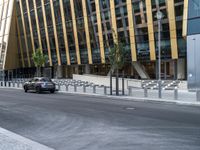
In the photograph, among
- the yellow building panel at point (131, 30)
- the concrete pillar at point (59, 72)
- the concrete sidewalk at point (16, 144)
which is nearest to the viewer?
the concrete sidewalk at point (16, 144)

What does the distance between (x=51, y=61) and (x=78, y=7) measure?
38.7 feet

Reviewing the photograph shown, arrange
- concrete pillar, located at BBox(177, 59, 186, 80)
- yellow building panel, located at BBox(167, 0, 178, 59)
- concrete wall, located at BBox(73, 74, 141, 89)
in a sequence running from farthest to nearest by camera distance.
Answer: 1. concrete pillar, located at BBox(177, 59, 186, 80)
2. yellow building panel, located at BBox(167, 0, 178, 59)
3. concrete wall, located at BBox(73, 74, 141, 89)

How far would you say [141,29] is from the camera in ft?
128

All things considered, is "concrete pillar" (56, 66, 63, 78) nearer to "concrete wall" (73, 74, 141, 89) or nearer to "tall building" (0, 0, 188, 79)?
"tall building" (0, 0, 188, 79)

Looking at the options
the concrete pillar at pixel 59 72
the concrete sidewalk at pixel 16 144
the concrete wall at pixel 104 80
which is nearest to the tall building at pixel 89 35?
the concrete pillar at pixel 59 72

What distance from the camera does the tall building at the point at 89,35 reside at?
121ft

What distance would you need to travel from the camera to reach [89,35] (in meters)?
46.2

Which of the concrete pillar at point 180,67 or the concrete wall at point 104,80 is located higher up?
the concrete pillar at point 180,67

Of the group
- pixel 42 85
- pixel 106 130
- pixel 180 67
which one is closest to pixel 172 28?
pixel 180 67

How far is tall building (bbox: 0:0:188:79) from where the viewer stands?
36.8m

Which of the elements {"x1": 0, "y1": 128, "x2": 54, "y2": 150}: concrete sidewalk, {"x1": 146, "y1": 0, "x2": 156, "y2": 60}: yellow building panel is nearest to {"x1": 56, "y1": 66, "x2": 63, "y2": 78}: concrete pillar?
{"x1": 146, "y1": 0, "x2": 156, "y2": 60}: yellow building panel

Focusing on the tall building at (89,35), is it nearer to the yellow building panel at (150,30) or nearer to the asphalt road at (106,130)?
the yellow building panel at (150,30)

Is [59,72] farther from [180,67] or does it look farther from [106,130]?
[106,130]

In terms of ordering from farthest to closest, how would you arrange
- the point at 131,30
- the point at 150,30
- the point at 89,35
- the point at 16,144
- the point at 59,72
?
the point at 59,72
the point at 89,35
the point at 131,30
the point at 150,30
the point at 16,144
